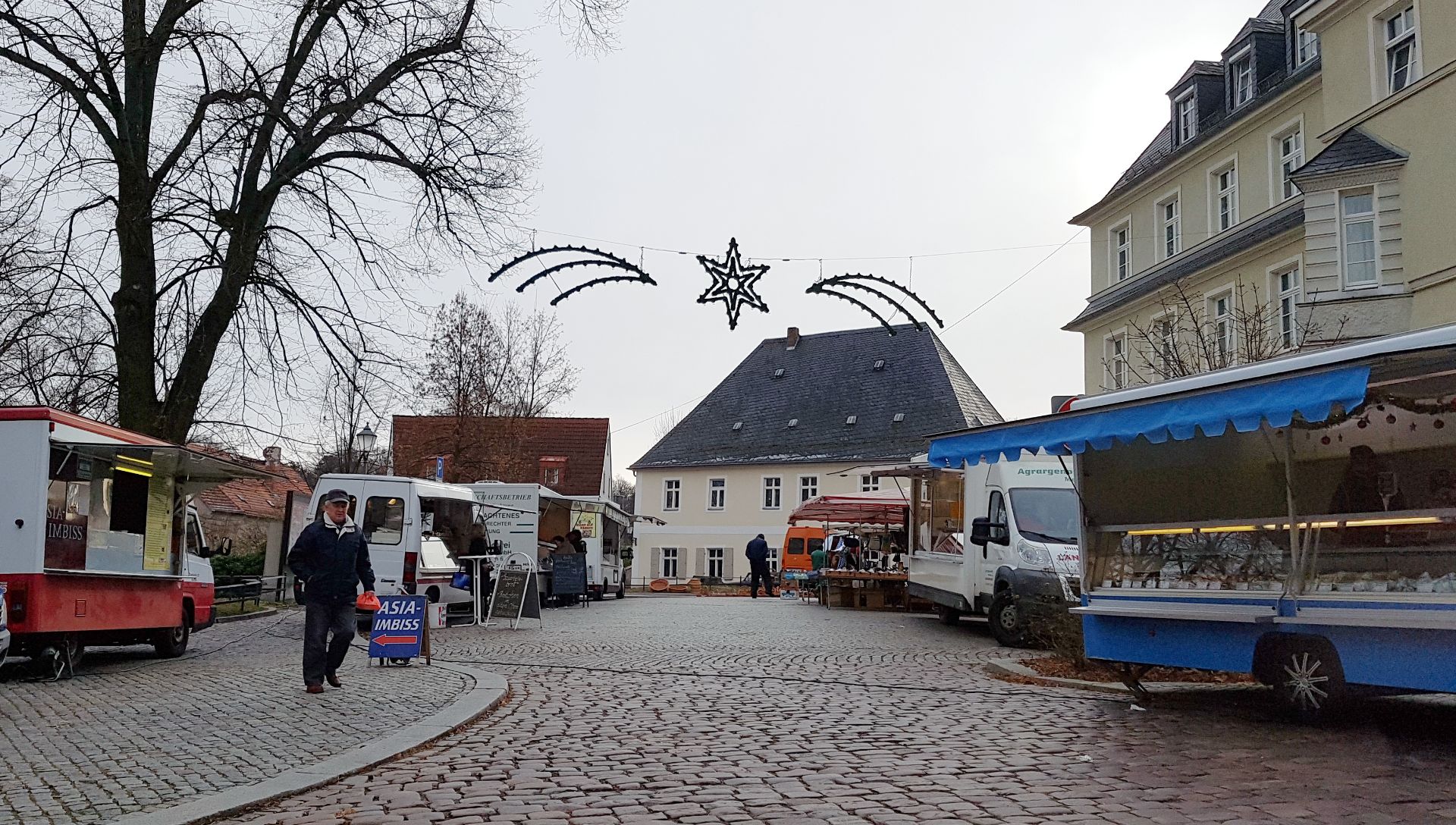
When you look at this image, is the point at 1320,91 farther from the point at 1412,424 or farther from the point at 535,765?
the point at 535,765

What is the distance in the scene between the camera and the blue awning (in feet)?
27.8

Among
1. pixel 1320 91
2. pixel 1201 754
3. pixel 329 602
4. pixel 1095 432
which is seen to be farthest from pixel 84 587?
pixel 1320 91

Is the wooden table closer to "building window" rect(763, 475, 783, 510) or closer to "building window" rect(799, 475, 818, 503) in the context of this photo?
"building window" rect(799, 475, 818, 503)

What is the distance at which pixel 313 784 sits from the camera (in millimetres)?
7539

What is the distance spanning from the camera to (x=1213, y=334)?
2717cm

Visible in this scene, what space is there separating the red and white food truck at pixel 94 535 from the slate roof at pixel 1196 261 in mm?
22331

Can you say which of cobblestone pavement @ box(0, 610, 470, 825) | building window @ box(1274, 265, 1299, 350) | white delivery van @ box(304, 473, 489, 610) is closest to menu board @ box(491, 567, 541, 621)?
white delivery van @ box(304, 473, 489, 610)

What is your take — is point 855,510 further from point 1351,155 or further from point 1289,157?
point 1351,155

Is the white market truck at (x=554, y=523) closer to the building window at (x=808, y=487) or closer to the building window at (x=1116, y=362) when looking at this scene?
the building window at (x=1116, y=362)

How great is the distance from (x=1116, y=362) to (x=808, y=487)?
3249cm

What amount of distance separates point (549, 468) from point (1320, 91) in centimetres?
4909

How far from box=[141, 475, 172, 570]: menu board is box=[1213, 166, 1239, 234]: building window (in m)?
25.1

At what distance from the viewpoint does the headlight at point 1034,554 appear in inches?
720

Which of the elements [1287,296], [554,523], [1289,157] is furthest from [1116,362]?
[554,523]
